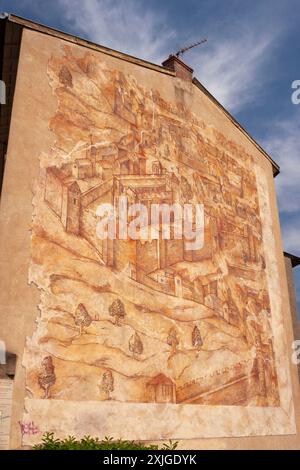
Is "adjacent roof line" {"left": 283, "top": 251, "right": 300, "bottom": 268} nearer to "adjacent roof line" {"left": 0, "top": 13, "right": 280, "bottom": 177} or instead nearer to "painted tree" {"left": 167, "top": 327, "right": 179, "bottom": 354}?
"adjacent roof line" {"left": 0, "top": 13, "right": 280, "bottom": 177}

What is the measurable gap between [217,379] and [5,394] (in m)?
5.08

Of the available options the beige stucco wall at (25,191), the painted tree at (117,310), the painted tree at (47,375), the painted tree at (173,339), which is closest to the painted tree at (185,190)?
the beige stucco wall at (25,191)

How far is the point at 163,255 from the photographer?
10.1 m

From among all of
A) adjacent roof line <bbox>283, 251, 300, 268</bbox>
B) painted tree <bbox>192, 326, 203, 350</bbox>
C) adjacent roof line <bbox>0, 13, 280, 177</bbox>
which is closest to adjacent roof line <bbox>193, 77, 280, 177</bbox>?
adjacent roof line <bbox>0, 13, 280, 177</bbox>

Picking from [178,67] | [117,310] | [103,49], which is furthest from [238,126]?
[117,310]

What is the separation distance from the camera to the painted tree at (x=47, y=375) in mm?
7281

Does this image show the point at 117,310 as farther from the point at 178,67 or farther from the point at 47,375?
the point at 178,67

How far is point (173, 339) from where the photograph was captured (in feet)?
31.4

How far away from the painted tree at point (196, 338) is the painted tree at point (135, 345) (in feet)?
5.24

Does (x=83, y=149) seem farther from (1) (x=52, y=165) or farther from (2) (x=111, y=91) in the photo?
(2) (x=111, y=91)

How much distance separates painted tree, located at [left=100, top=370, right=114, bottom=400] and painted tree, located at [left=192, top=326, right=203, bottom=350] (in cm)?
244

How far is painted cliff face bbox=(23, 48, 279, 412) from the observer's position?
313 inches

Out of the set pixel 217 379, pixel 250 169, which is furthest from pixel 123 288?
pixel 250 169

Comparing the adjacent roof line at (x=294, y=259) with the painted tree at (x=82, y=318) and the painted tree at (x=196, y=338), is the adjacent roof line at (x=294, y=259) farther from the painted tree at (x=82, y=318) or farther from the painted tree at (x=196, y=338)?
the painted tree at (x=82, y=318)
